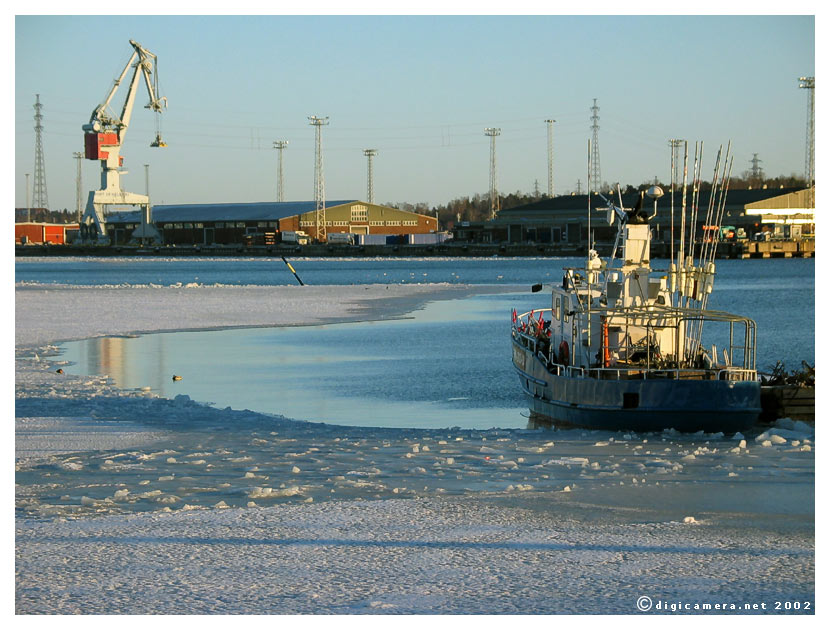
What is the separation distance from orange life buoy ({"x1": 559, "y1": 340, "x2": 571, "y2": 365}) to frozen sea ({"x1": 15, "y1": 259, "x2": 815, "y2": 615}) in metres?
1.38

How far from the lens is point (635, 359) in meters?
19.5

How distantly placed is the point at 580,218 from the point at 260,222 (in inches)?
1990

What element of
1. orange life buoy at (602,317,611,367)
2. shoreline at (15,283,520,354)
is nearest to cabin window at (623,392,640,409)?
orange life buoy at (602,317,611,367)

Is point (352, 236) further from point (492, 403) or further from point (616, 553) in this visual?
point (616, 553)

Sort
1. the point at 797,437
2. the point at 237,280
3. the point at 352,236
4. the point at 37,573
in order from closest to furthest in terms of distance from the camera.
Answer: the point at 37,573, the point at 797,437, the point at 237,280, the point at 352,236

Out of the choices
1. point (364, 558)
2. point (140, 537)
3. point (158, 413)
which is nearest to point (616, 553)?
point (364, 558)

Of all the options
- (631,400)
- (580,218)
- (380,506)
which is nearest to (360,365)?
(631,400)

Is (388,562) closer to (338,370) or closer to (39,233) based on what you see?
(338,370)

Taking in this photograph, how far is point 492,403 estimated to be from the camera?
22.0 meters

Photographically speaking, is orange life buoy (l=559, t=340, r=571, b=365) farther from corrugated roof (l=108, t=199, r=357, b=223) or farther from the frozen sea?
corrugated roof (l=108, t=199, r=357, b=223)

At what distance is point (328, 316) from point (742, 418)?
95.6 feet

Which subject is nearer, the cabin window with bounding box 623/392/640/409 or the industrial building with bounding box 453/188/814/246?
the cabin window with bounding box 623/392/640/409

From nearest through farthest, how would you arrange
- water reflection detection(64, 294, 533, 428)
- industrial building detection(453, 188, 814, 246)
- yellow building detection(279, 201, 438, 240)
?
water reflection detection(64, 294, 533, 428) < industrial building detection(453, 188, 814, 246) < yellow building detection(279, 201, 438, 240)

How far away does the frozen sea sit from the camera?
877 cm
